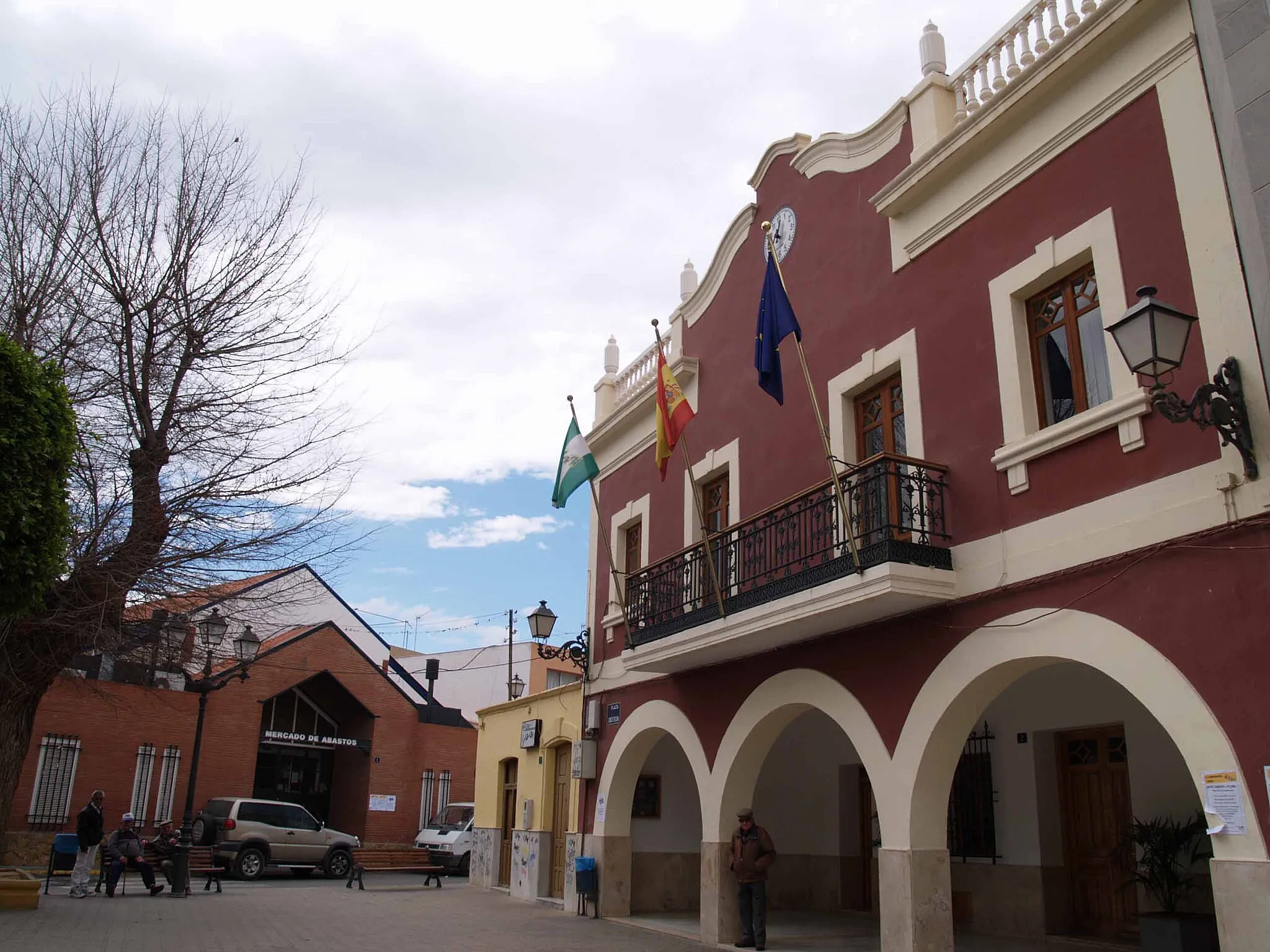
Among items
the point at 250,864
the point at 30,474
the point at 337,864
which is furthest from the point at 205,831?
the point at 30,474

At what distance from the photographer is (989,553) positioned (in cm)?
871

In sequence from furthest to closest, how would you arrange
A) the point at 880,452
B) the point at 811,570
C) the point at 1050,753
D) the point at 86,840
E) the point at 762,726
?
the point at 86,840 < the point at 762,726 < the point at 1050,753 < the point at 880,452 < the point at 811,570

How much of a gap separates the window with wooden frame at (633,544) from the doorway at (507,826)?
5.19 meters

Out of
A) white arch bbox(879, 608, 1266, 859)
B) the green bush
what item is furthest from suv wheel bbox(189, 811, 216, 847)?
white arch bbox(879, 608, 1266, 859)

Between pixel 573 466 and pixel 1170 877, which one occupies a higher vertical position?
pixel 573 466

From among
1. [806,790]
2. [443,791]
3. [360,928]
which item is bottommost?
[360,928]

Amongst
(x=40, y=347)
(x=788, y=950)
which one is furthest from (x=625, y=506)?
(x=40, y=347)

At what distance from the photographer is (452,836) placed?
25969mm

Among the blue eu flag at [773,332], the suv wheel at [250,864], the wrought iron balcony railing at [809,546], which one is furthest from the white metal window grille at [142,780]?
the blue eu flag at [773,332]

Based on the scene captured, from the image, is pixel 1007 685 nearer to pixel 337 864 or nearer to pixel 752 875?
pixel 752 875

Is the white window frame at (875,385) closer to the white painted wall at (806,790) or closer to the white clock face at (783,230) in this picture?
the white clock face at (783,230)

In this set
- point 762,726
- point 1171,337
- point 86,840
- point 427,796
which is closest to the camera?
point 1171,337

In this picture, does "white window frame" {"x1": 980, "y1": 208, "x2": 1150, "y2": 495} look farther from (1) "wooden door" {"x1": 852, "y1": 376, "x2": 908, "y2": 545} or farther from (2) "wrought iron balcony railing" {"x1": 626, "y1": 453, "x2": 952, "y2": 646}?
(1) "wooden door" {"x1": 852, "y1": 376, "x2": 908, "y2": 545}

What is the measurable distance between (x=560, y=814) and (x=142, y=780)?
512 inches
